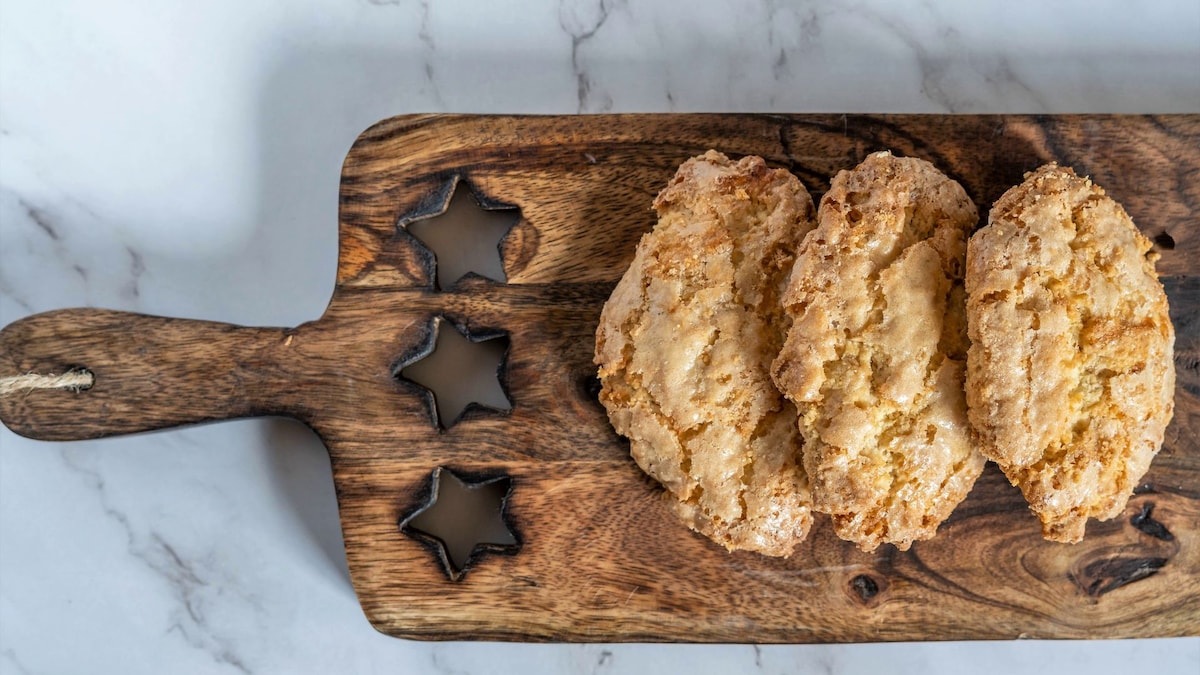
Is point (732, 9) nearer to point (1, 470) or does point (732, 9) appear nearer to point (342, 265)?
point (342, 265)

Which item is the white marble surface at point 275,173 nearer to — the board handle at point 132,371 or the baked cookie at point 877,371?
the board handle at point 132,371

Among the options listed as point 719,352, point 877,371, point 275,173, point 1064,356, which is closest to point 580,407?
point 719,352

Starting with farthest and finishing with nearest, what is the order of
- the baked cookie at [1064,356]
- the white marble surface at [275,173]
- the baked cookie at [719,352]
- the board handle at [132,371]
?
1. the white marble surface at [275,173]
2. the board handle at [132,371]
3. the baked cookie at [719,352]
4. the baked cookie at [1064,356]

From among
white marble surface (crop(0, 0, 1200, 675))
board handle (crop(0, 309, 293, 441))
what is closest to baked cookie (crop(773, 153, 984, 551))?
white marble surface (crop(0, 0, 1200, 675))

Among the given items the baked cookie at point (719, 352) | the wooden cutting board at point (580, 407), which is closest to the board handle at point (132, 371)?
the wooden cutting board at point (580, 407)

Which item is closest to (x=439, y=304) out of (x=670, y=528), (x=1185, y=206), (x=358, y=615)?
(x=670, y=528)
